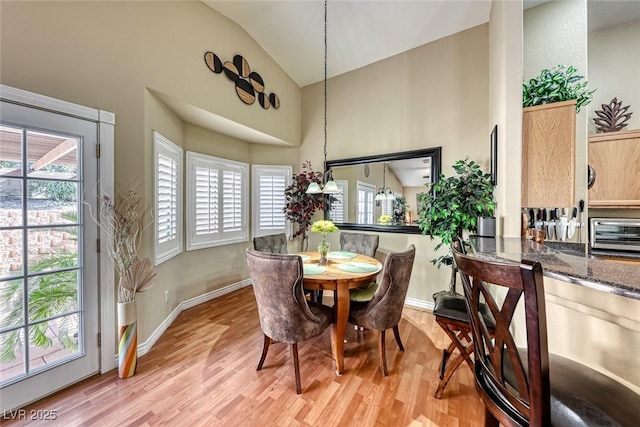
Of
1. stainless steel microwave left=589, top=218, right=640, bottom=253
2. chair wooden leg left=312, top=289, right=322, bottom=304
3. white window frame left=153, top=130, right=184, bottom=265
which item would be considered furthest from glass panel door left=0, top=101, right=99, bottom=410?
stainless steel microwave left=589, top=218, right=640, bottom=253

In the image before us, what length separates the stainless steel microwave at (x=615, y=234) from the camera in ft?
7.52

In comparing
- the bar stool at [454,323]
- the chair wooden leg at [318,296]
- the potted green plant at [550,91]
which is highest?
the potted green plant at [550,91]

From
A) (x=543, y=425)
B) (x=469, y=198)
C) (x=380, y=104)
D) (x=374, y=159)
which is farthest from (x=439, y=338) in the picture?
(x=380, y=104)

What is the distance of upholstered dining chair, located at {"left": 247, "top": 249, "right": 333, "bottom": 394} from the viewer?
1.77m

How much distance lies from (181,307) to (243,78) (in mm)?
3223

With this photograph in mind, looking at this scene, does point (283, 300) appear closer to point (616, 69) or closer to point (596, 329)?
point (596, 329)

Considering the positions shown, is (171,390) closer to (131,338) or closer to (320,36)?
(131,338)

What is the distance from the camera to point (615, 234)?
7.75 ft

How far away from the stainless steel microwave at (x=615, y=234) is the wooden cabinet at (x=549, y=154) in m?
1.10

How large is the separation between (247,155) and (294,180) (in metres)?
0.93

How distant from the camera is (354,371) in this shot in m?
2.09

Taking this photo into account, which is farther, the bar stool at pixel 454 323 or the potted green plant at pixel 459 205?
the potted green plant at pixel 459 205

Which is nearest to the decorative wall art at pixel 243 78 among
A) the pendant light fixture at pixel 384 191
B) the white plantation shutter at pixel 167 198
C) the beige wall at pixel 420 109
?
the beige wall at pixel 420 109

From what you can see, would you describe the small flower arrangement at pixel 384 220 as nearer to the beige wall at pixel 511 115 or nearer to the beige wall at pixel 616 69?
the beige wall at pixel 511 115
